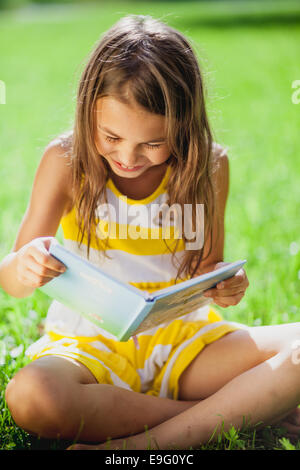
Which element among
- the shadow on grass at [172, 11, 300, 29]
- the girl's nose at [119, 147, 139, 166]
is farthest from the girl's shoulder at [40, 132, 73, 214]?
the shadow on grass at [172, 11, 300, 29]

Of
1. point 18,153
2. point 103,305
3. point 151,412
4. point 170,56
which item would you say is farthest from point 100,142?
point 18,153

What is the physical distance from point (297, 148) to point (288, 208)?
4.05ft

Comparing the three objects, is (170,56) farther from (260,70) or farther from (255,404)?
(260,70)

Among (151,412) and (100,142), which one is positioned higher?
(100,142)

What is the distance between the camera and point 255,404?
143 centimetres

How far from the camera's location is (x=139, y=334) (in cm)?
165

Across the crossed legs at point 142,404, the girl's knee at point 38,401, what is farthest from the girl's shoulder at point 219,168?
the girl's knee at point 38,401

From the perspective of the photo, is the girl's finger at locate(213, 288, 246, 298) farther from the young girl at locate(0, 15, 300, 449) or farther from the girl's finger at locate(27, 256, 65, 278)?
the girl's finger at locate(27, 256, 65, 278)

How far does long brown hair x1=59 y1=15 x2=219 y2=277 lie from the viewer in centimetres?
143

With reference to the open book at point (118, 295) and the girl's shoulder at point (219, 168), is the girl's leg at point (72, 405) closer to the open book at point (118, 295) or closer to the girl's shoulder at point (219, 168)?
the open book at point (118, 295)

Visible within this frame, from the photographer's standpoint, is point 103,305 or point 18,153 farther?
point 18,153

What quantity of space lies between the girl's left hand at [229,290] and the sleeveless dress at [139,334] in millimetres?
139

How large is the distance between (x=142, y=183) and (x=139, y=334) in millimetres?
435
